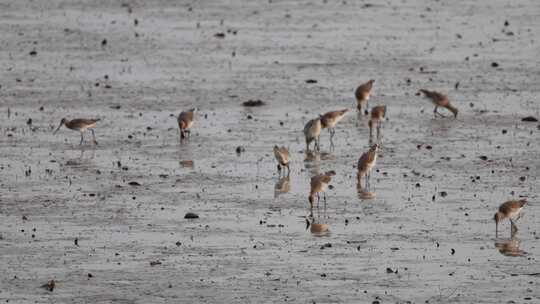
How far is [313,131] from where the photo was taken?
2280 cm

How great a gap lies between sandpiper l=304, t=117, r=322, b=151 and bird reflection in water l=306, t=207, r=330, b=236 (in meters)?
3.93

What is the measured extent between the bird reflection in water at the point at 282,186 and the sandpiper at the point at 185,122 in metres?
3.12

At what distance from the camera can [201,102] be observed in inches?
1044

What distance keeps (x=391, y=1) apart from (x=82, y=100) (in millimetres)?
14624

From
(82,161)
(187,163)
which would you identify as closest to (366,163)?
(187,163)

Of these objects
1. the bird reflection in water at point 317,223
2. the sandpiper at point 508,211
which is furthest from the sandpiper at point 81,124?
the sandpiper at point 508,211

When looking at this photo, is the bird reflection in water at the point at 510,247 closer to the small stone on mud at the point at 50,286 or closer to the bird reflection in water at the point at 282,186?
the bird reflection in water at the point at 282,186

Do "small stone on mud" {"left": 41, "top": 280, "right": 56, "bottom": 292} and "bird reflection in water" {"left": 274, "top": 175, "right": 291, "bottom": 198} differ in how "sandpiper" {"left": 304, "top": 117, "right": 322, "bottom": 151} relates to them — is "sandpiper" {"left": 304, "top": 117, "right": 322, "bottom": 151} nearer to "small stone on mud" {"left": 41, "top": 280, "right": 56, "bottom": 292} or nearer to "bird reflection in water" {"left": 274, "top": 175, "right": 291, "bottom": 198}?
"bird reflection in water" {"left": 274, "top": 175, "right": 291, "bottom": 198}

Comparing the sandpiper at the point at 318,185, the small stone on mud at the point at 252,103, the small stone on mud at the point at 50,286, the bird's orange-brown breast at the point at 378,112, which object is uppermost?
the small stone on mud at the point at 252,103

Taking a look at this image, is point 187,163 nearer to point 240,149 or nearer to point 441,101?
point 240,149

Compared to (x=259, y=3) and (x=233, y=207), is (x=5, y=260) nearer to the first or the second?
(x=233, y=207)

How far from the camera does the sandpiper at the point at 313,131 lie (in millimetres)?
Result: 22766

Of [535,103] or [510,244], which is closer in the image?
[510,244]

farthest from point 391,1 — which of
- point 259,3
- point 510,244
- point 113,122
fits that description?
point 510,244
